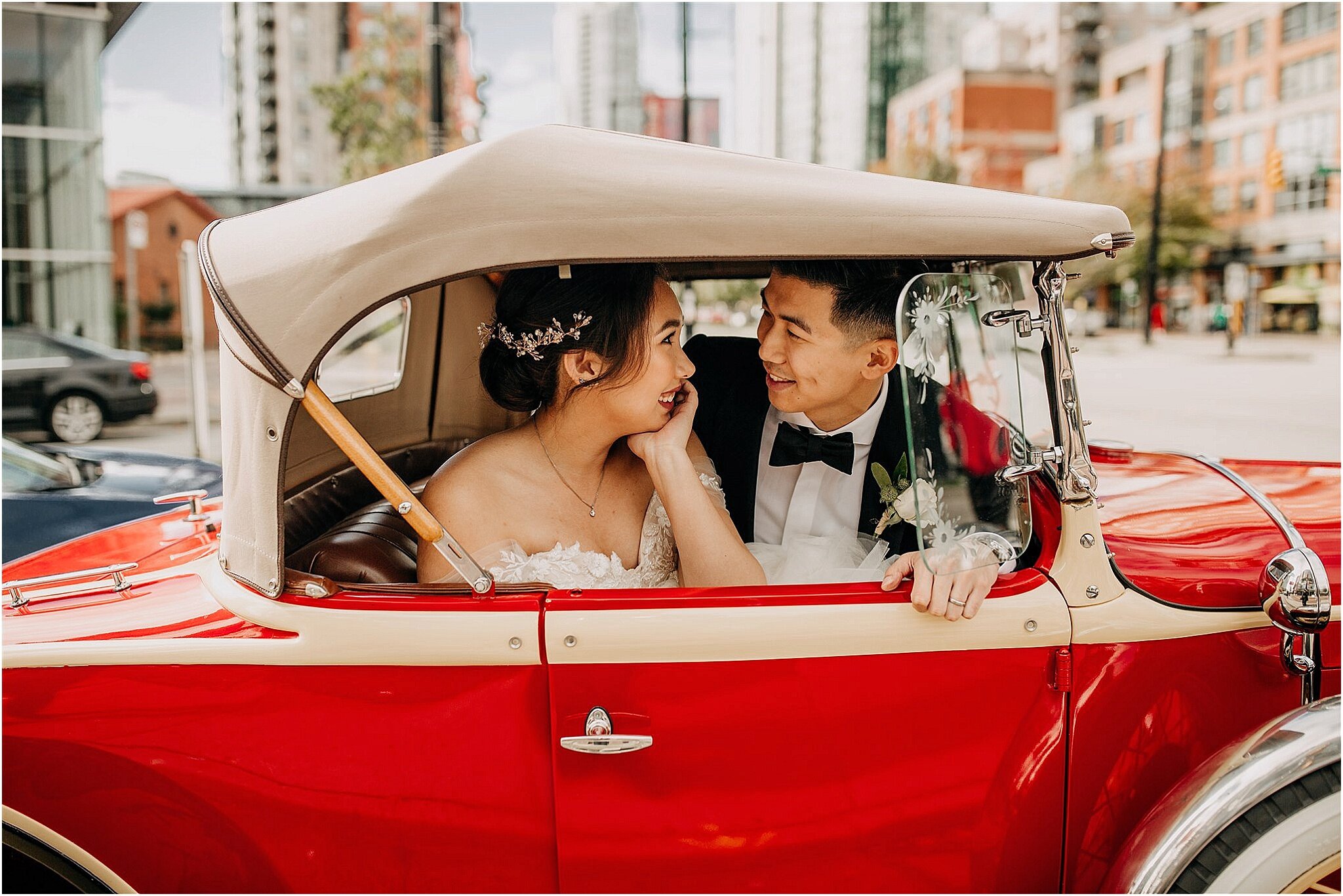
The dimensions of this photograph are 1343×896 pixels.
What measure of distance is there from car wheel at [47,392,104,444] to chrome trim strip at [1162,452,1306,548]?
12048 mm

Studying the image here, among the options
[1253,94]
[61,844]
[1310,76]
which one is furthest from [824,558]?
[1253,94]

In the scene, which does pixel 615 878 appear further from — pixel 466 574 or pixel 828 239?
pixel 828 239

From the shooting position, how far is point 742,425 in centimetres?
246

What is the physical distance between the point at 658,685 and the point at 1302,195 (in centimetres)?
4745

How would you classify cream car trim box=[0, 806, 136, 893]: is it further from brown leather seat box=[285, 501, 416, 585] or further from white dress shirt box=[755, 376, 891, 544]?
white dress shirt box=[755, 376, 891, 544]

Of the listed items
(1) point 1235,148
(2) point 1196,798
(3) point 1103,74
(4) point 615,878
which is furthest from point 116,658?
(3) point 1103,74

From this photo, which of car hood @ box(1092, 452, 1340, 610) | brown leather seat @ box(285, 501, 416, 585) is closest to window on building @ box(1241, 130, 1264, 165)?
car hood @ box(1092, 452, 1340, 610)

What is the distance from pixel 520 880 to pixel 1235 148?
5150cm

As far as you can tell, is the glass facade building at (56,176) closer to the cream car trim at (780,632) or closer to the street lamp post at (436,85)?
the street lamp post at (436,85)

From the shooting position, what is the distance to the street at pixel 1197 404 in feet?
31.5

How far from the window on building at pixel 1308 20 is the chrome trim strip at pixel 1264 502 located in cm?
4519

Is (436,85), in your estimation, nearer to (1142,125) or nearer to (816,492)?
(816,492)

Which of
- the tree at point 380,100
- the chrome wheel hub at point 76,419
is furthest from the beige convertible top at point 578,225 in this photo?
the tree at point 380,100

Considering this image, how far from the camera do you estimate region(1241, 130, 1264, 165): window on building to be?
40.8 metres
